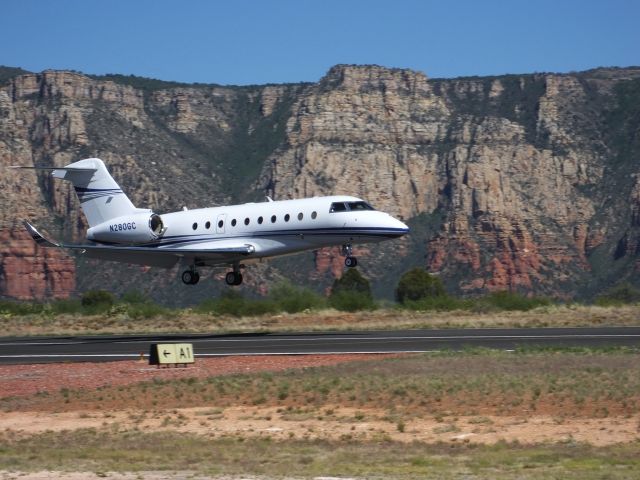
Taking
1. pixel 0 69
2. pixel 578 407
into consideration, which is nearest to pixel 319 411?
pixel 578 407

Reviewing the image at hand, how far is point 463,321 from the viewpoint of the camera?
53.0m

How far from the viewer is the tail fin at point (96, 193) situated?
54.1 meters

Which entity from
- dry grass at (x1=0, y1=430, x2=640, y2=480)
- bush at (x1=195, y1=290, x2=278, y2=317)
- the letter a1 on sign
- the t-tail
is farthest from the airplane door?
dry grass at (x1=0, y1=430, x2=640, y2=480)

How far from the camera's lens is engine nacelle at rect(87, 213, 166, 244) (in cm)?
5156

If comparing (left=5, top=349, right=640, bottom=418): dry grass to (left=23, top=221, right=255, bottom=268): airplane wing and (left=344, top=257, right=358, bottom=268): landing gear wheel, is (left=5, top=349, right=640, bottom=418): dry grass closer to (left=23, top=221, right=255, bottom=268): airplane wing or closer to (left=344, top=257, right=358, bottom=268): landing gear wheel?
(left=344, top=257, right=358, bottom=268): landing gear wheel

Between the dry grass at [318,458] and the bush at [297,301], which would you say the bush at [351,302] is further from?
the dry grass at [318,458]

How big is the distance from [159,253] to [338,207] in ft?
26.3

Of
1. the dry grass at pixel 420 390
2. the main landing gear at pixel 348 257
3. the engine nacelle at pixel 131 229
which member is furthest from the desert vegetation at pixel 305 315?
the dry grass at pixel 420 390

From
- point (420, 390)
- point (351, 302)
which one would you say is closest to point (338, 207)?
point (351, 302)

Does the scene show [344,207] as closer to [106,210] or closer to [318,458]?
[106,210]

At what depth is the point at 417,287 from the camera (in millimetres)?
107125

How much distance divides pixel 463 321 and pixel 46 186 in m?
102

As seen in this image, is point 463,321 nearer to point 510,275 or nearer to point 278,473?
point 278,473

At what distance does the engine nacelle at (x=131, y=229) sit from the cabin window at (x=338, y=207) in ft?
29.0
